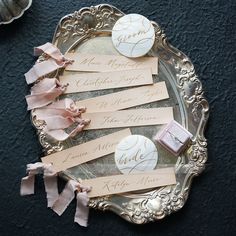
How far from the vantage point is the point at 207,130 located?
914 mm

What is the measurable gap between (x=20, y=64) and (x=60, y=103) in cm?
11

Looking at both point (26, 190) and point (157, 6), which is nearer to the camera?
point (26, 190)

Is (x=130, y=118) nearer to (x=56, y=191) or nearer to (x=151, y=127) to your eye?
(x=151, y=127)

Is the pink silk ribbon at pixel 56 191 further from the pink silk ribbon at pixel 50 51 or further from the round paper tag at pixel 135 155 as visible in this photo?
the pink silk ribbon at pixel 50 51

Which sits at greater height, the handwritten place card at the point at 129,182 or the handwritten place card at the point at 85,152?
the handwritten place card at the point at 85,152

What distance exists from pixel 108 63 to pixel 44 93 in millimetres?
134

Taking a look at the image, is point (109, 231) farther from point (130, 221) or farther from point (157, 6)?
point (157, 6)

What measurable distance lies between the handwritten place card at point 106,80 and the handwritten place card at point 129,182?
6.6 inches

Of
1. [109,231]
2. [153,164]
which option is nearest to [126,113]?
[153,164]

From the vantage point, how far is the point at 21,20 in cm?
94

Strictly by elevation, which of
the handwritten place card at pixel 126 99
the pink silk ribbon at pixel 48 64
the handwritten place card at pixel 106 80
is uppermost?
the pink silk ribbon at pixel 48 64

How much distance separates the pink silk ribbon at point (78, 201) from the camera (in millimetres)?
847

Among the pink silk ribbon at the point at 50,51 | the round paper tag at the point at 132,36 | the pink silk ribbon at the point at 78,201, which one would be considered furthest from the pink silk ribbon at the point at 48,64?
the pink silk ribbon at the point at 78,201

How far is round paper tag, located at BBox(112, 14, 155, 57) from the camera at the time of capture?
913mm
